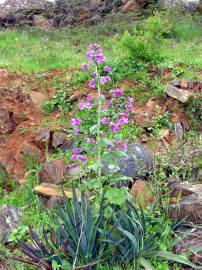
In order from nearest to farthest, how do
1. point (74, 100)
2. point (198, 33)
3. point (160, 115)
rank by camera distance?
point (160, 115) → point (74, 100) → point (198, 33)

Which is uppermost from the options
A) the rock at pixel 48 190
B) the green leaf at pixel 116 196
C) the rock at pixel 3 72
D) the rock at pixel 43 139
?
the green leaf at pixel 116 196

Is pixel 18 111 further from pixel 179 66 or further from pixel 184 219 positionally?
pixel 184 219

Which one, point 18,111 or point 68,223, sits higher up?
point 68,223

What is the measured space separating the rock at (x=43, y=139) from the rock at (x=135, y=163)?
162cm

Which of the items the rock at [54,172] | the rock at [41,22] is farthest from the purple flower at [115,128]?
the rock at [41,22]

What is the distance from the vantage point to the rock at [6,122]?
7277 millimetres

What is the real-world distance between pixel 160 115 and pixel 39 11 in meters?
8.88

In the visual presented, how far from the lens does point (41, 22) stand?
14.3 metres

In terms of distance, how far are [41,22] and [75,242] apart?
434 inches

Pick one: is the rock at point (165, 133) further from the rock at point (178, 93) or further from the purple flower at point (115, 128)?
the purple flower at point (115, 128)

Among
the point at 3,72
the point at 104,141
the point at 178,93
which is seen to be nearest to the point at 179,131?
the point at 178,93

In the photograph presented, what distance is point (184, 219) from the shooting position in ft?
14.5

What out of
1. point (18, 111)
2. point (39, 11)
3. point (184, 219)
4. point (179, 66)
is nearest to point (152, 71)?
point (179, 66)

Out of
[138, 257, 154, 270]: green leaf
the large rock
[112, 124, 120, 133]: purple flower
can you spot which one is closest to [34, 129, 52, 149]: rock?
[112, 124, 120, 133]: purple flower
